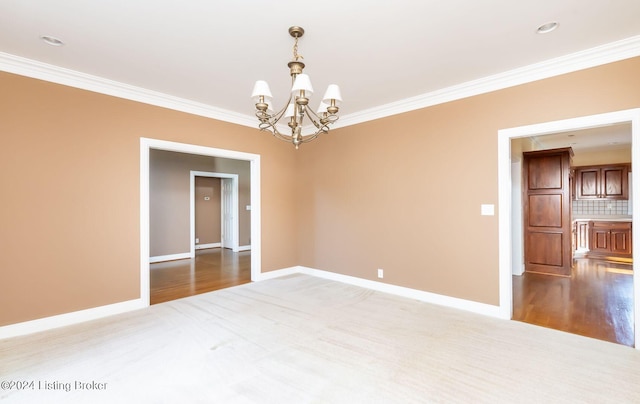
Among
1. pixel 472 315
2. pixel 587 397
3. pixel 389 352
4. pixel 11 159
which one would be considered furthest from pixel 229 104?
pixel 587 397

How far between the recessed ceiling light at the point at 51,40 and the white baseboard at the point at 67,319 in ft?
8.96

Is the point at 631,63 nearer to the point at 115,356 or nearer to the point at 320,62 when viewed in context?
the point at 320,62

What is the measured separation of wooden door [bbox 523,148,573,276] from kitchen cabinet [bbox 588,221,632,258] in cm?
270

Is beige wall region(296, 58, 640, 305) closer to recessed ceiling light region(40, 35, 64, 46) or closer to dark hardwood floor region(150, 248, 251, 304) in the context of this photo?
dark hardwood floor region(150, 248, 251, 304)

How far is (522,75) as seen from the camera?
3188 millimetres

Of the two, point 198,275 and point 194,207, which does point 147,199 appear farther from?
point 194,207

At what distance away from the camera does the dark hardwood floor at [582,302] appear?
10.1 ft

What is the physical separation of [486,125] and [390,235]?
1890 millimetres

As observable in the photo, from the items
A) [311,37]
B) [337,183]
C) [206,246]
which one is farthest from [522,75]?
[206,246]

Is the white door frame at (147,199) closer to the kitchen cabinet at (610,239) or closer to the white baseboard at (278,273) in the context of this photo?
the white baseboard at (278,273)

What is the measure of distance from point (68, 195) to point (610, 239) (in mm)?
10195

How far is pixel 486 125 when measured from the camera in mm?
3471

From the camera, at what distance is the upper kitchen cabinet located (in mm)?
7023

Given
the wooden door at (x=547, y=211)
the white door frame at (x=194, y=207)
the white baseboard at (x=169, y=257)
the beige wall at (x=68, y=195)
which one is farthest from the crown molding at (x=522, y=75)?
the white baseboard at (x=169, y=257)
